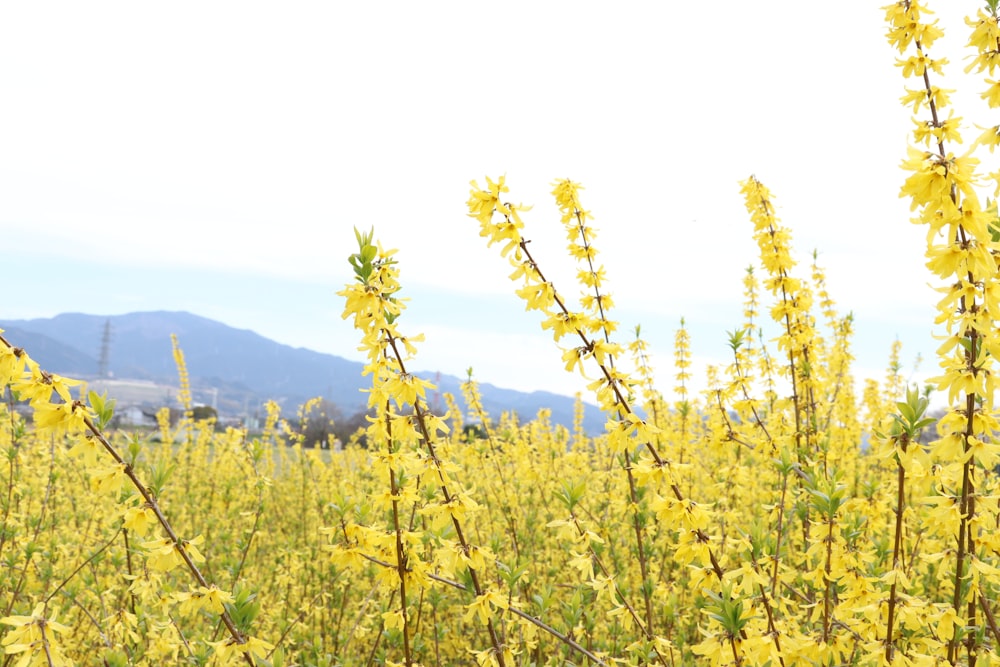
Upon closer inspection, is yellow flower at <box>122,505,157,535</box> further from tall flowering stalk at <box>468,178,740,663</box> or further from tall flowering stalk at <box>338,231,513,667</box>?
tall flowering stalk at <box>468,178,740,663</box>

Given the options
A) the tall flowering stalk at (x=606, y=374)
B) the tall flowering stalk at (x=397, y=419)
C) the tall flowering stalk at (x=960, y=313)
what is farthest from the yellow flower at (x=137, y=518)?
the tall flowering stalk at (x=960, y=313)

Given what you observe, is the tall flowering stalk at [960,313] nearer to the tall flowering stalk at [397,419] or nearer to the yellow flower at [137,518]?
the tall flowering stalk at [397,419]

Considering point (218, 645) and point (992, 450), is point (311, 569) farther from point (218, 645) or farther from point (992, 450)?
point (992, 450)

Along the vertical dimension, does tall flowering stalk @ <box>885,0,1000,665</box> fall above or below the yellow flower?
above

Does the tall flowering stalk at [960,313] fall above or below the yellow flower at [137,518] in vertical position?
above

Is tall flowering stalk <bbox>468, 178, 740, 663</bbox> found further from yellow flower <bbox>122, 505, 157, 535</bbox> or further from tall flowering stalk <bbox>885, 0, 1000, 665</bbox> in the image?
yellow flower <bbox>122, 505, 157, 535</bbox>

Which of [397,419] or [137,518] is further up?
[397,419]

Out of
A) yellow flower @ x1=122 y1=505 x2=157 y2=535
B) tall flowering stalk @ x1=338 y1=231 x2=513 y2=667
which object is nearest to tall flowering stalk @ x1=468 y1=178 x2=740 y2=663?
tall flowering stalk @ x1=338 y1=231 x2=513 y2=667

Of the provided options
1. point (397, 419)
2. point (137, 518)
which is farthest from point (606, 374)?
point (137, 518)

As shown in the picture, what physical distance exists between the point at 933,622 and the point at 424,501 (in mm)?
2174

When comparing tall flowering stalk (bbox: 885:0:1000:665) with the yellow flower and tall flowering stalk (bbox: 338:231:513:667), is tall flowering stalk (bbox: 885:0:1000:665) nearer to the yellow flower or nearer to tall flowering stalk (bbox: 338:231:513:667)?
tall flowering stalk (bbox: 338:231:513:667)

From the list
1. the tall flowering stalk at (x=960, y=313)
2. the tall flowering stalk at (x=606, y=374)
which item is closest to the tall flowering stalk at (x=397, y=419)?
the tall flowering stalk at (x=606, y=374)

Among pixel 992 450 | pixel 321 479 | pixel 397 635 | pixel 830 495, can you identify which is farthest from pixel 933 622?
pixel 321 479

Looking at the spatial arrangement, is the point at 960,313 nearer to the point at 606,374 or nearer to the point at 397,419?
the point at 606,374
